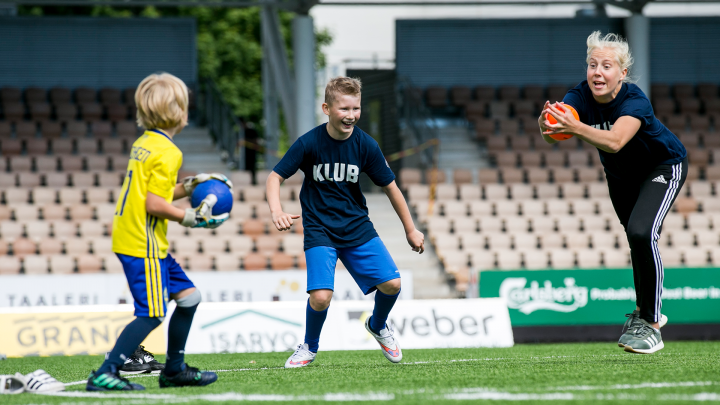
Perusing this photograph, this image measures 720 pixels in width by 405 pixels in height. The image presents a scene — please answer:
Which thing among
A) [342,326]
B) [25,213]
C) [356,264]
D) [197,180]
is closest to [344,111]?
[356,264]

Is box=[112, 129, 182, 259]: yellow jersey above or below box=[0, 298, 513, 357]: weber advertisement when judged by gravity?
above

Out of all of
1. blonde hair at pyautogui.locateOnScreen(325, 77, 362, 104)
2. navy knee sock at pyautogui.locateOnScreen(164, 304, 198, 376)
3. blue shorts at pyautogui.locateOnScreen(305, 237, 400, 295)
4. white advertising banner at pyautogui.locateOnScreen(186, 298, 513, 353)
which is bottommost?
white advertising banner at pyautogui.locateOnScreen(186, 298, 513, 353)

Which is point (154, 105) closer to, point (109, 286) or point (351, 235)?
point (351, 235)

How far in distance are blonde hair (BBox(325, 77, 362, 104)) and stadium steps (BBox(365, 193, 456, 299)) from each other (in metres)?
6.39

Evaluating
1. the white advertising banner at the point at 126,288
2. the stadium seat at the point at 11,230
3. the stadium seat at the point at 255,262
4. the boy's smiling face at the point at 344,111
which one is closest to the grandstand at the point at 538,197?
the white advertising banner at the point at 126,288

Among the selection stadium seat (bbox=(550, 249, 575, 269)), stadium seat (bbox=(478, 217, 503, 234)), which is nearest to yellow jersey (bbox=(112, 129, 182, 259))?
stadium seat (bbox=(550, 249, 575, 269))

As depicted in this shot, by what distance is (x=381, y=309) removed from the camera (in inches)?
207

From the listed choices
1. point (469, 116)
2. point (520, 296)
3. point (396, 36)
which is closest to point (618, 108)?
point (520, 296)

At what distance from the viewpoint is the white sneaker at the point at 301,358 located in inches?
202

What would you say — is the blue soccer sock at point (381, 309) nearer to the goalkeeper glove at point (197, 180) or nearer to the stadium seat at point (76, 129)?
the goalkeeper glove at point (197, 180)

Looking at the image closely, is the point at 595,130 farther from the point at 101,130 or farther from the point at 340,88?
the point at 101,130

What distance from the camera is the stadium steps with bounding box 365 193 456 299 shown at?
11664 millimetres

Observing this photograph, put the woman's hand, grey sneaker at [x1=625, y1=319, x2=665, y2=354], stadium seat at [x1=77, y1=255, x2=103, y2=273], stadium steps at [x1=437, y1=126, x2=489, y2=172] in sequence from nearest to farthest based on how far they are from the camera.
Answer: the woman's hand → grey sneaker at [x1=625, y1=319, x2=665, y2=354] → stadium seat at [x1=77, y1=255, x2=103, y2=273] → stadium steps at [x1=437, y1=126, x2=489, y2=172]

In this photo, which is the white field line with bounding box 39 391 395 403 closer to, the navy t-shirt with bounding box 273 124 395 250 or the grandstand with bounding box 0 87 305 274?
the navy t-shirt with bounding box 273 124 395 250
